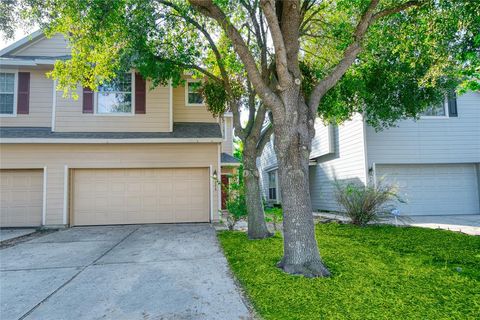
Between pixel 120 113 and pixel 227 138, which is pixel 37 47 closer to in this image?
pixel 120 113

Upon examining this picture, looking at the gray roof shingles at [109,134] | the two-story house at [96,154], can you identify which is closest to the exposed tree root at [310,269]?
the two-story house at [96,154]

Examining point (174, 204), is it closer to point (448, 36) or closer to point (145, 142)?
point (145, 142)

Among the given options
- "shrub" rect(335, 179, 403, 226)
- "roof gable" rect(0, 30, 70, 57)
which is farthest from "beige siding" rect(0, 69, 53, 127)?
"shrub" rect(335, 179, 403, 226)

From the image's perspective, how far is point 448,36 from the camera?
22.9ft

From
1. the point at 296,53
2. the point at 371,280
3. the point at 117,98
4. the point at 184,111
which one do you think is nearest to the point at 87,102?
the point at 117,98

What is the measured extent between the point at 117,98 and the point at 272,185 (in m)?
12.9

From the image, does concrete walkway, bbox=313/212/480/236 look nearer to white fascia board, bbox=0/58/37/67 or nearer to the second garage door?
the second garage door

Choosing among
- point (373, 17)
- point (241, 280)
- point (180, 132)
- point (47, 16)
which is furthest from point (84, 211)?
point (373, 17)

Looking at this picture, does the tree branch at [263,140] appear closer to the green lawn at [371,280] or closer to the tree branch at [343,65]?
the green lawn at [371,280]

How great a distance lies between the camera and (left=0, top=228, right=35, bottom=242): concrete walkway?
29.3 ft

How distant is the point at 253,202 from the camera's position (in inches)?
314

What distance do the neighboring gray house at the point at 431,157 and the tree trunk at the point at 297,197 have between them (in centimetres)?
779

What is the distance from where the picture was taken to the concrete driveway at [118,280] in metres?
3.85

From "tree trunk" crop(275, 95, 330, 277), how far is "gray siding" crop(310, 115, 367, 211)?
724 cm
